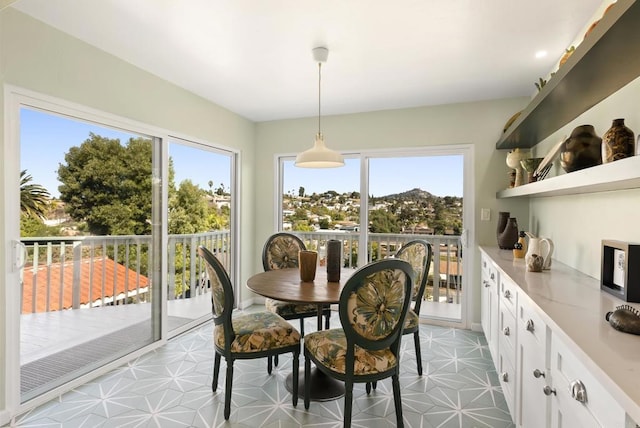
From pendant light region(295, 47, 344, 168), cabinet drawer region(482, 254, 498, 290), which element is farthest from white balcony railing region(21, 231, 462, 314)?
pendant light region(295, 47, 344, 168)

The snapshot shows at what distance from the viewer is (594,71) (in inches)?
62.7

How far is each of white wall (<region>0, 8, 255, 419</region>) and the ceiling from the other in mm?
105

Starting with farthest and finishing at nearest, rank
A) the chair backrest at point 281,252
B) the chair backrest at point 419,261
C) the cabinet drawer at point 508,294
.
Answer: the chair backrest at point 281,252 → the chair backrest at point 419,261 → the cabinet drawer at point 508,294

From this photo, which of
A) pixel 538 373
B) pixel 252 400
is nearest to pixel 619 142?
pixel 538 373

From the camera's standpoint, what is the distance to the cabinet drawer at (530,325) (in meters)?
1.44

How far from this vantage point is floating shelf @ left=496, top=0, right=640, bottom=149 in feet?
3.92

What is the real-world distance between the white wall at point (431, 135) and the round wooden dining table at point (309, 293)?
1947 mm

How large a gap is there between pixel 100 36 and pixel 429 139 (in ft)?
10.4

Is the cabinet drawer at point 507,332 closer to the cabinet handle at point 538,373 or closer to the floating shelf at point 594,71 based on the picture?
the cabinet handle at point 538,373

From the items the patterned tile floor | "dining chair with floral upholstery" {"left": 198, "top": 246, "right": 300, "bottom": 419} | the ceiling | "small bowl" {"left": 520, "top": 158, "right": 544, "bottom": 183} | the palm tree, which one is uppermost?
the ceiling

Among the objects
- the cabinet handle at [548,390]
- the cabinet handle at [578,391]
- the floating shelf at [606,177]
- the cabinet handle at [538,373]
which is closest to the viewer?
the cabinet handle at [578,391]

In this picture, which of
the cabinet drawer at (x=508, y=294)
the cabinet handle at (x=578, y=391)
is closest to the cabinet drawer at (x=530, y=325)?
the cabinet drawer at (x=508, y=294)

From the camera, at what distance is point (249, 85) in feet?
11.0

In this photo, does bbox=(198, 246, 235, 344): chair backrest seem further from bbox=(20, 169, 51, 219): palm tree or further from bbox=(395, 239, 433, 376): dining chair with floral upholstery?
bbox=(395, 239, 433, 376): dining chair with floral upholstery
